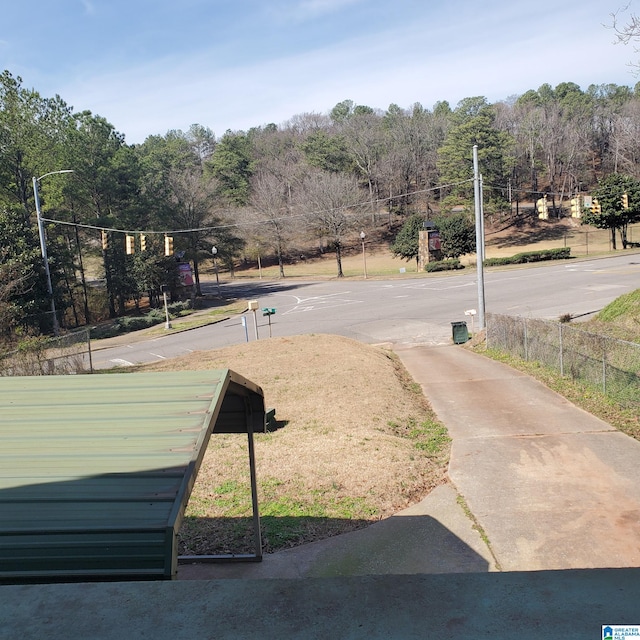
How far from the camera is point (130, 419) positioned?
16.2ft

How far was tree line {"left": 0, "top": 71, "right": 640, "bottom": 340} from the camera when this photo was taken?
3741 centimetres

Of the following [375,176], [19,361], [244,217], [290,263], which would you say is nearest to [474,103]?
[375,176]

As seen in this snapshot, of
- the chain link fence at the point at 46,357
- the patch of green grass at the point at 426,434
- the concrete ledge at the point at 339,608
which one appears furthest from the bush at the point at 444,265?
the concrete ledge at the point at 339,608

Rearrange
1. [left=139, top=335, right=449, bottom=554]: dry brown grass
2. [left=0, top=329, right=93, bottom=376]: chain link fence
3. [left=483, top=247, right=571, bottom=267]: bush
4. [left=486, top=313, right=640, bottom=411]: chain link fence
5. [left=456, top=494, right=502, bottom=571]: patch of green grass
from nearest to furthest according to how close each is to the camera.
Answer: [left=456, top=494, right=502, bottom=571]: patch of green grass, [left=139, top=335, right=449, bottom=554]: dry brown grass, [left=486, top=313, right=640, bottom=411]: chain link fence, [left=0, top=329, right=93, bottom=376]: chain link fence, [left=483, top=247, right=571, bottom=267]: bush

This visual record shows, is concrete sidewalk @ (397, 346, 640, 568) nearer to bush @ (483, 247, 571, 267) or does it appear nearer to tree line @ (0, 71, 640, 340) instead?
tree line @ (0, 71, 640, 340)

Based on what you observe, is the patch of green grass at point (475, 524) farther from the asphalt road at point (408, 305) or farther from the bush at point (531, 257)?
the bush at point (531, 257)

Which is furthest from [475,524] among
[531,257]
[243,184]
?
[243,184]

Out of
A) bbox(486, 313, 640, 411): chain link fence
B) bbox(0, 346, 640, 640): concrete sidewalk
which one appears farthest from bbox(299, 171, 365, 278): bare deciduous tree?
bbox(0, 346, 640, 640): concrete sidewalk

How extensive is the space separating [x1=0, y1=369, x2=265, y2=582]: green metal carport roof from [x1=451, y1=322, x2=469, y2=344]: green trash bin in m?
19.1

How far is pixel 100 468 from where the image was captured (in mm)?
4188

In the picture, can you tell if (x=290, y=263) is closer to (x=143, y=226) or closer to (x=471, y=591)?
(x=143, y=226)

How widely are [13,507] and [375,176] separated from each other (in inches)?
3486

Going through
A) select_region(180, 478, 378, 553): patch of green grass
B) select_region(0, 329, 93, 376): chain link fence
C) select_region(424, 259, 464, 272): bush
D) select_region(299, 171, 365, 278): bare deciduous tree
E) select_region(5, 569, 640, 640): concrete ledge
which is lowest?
select_region(180, 478, 378, 553): patch of green grass

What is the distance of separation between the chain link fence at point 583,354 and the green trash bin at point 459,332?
4360 millimetres
